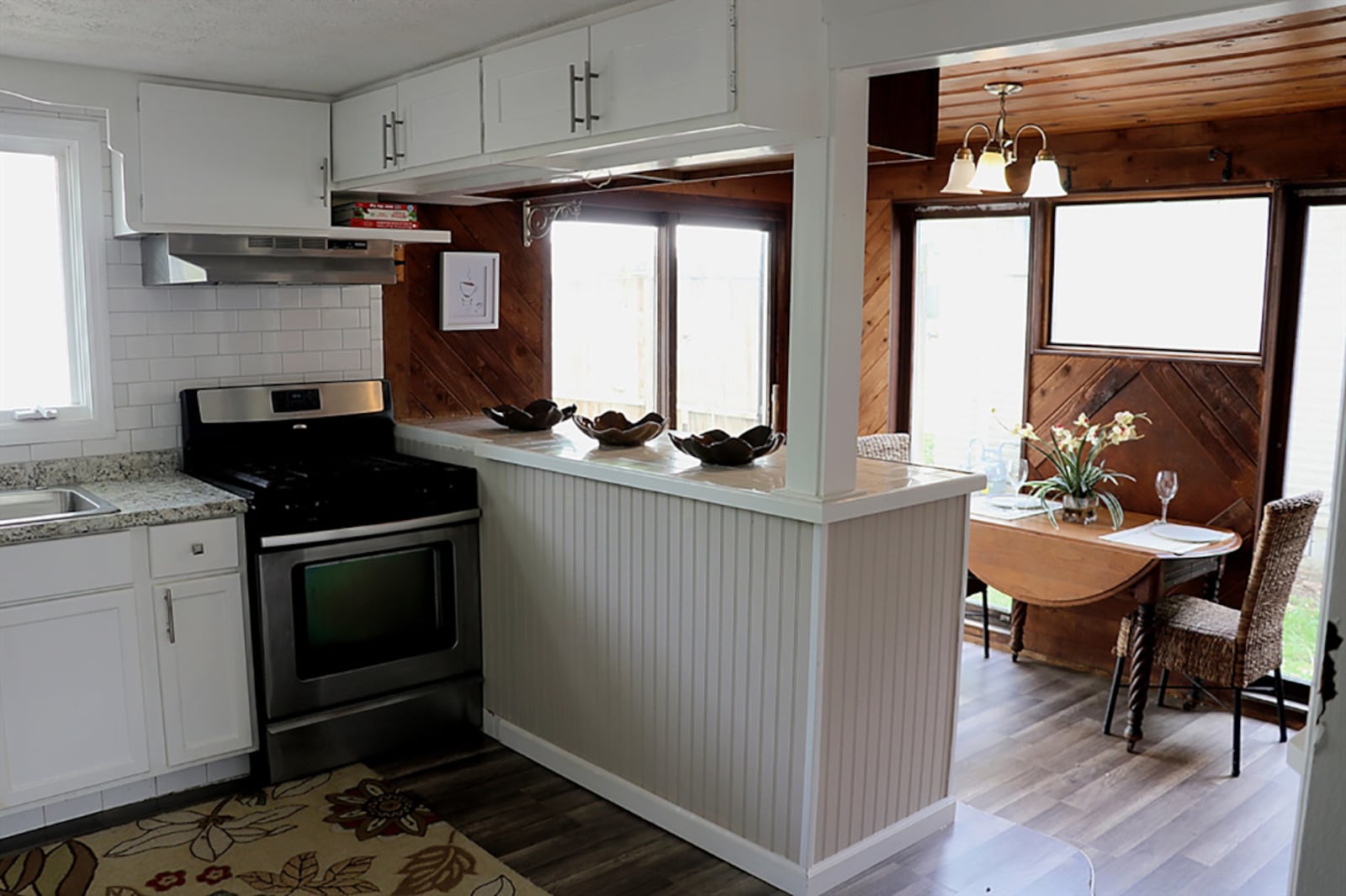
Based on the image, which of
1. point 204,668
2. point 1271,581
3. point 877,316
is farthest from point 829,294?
point 877,316

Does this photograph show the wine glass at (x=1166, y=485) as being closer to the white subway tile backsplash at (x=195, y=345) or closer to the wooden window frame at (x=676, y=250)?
the wooden window frame at (x=676, y=250)

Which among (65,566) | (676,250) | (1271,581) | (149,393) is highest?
(676,250)

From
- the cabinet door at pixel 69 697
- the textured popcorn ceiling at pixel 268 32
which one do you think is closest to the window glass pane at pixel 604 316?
the textured popcorn ceiling at pixel 268 32

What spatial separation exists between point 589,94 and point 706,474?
1037 mm

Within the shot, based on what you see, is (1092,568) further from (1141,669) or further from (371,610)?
(371,610)

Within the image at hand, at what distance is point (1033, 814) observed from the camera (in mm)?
3363

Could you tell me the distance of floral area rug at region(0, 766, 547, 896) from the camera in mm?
2809

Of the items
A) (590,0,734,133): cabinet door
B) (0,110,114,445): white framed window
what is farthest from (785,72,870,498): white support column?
(0,110,114,445): white framed window

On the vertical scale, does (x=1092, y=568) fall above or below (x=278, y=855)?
above

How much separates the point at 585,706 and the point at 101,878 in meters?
1.36

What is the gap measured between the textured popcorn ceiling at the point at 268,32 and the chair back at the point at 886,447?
239cm

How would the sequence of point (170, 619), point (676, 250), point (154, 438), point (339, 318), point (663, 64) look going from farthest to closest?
1. point (676, 250)
2. point (339, 318)
3. point (154, 438)
4. point (170, 619)
5. point (663, 64)

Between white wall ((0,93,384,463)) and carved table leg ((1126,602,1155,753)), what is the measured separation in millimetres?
2944

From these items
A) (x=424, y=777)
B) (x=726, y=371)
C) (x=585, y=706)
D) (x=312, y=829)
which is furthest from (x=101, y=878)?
(x=726, y=371)
